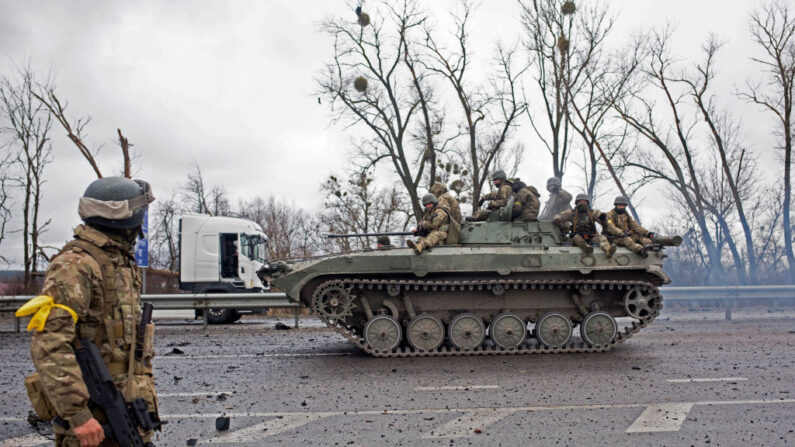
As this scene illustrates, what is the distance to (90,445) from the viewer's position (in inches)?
113

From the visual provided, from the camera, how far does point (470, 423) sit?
5664mm

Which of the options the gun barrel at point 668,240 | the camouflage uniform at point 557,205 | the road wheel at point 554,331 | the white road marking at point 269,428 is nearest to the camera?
the white road marking at point 269,428

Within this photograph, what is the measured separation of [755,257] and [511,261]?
64.8 ft

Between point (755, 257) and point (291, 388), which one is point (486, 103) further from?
point (291, 388)

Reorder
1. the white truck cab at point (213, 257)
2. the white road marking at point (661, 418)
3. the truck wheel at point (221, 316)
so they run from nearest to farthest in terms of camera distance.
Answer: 1. the white road marking at point (661, 418)
2. the truck wheel at point (221, 316)
3. the white truck cab at point (213, 257)

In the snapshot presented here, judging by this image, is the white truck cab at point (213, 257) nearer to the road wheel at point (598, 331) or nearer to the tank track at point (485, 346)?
the tank track at point (485, 346)

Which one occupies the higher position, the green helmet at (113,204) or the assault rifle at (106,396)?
the green helmet at (113,204)

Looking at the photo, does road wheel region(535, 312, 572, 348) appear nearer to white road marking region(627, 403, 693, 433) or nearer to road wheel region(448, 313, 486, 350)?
road wheel region(448, 313, 486, 350)

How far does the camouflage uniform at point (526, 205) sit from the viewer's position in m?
11.0

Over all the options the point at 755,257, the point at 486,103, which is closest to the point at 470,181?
the point at 486,103

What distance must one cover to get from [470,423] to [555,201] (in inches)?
272

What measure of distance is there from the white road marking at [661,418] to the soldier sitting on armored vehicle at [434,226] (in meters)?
4.77

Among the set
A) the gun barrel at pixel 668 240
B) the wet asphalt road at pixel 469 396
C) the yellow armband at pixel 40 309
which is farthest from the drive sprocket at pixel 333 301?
the yellow armband at pixel 40 309

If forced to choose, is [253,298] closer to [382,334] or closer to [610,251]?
[382,334]
